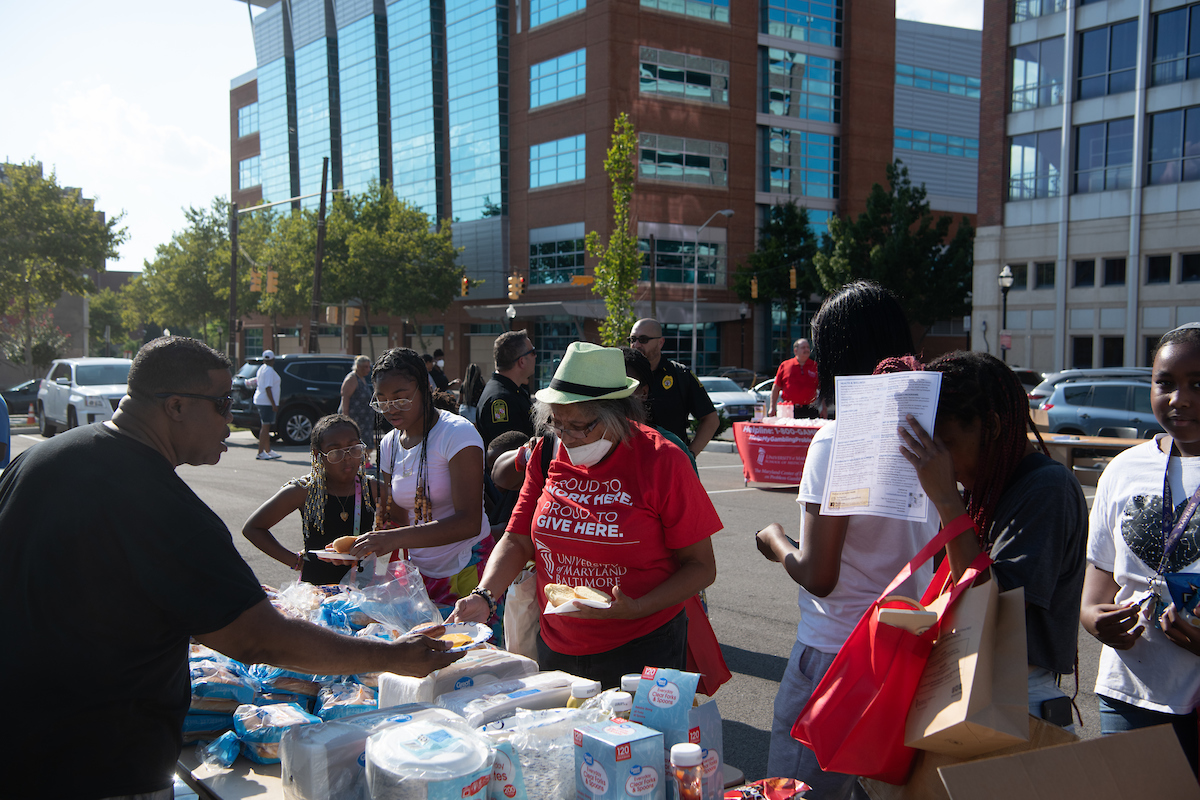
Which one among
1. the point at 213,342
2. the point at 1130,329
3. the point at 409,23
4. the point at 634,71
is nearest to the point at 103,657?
the point at 1130,329

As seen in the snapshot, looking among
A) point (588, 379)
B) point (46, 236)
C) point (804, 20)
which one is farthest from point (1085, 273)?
point (46, 236)

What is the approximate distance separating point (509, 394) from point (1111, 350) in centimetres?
3560

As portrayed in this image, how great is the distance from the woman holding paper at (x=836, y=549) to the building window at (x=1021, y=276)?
1493 inches

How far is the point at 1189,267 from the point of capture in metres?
31.4

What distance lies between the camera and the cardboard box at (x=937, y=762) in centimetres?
175

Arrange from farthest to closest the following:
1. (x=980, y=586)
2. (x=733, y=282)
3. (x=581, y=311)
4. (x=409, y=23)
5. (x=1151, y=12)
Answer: (x=409, y=23) < (x=733, y=282) < (x=581, y=311) < (x=1151, y=12) < (x=980, y=586)

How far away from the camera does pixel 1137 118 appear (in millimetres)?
31641

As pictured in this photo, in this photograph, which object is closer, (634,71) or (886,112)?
(634,71)

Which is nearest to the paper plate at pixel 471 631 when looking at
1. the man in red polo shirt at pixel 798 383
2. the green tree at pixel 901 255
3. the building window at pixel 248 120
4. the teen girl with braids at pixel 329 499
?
the teen girl with braids at pixel 329 499

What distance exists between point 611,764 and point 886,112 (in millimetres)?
53030

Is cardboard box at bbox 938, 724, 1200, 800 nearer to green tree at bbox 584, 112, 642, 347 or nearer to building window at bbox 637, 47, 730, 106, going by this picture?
green tree at bbox 584, 112, 642, 347

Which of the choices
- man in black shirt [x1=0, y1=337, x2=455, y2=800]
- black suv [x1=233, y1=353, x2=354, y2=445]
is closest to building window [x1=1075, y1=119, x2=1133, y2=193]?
black suv [x1=233, y1=353, x2=354, y2=445]

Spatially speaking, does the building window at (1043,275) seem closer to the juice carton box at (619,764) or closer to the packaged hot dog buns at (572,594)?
the packaged hot dog buns at (572,594)

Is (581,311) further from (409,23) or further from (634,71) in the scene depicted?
(409,23)
